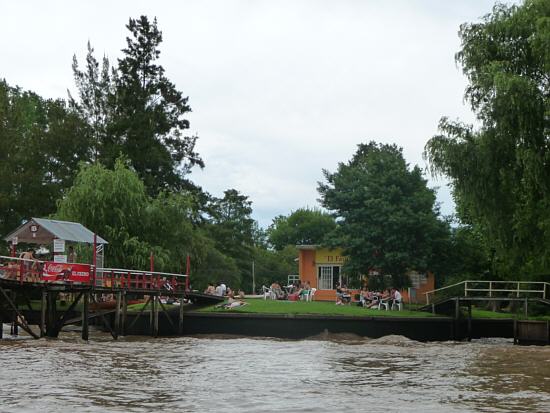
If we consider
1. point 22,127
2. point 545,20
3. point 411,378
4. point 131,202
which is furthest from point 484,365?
point 22,127

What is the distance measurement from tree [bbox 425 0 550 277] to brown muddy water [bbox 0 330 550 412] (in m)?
5.04

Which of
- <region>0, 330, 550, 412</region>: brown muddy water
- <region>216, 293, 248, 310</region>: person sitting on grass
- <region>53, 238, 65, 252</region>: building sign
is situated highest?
<region>53, 238, 65, 252</region>: building sign

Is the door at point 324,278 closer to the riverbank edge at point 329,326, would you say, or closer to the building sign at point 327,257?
the building sign at point 327,257

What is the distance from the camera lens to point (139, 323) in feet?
128

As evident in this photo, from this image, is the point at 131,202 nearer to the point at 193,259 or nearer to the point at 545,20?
the point at 193,259

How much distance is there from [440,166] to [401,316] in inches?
263

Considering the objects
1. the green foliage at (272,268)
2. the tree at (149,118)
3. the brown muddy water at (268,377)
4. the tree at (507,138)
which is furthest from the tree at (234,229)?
the brown muddy water at (268,377)

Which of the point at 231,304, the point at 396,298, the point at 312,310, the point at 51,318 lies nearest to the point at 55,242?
the point at 51,318

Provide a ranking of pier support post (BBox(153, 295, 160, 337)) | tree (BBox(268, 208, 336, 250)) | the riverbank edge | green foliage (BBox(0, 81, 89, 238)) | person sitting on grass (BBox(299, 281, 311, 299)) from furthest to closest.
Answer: tree (BBox(268, 208, 336, 250))
green foliage (BBox(0, 81, 89, 238))
person sitting on grass (BBox(299, 281, 311, 299))
pier support post (BBox(153, 295, 160, 337))
the riverbank edge

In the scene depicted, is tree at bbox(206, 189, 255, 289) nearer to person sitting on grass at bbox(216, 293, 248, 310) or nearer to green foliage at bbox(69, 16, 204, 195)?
green foliage at bbox(69, 16, 204, 195)

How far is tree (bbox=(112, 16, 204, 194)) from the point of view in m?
59.0

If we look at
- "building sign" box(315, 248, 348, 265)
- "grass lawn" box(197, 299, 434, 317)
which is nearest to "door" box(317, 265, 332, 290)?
"building sign" box(315, 248, 348, 265)

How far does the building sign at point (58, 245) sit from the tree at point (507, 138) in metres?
15.6

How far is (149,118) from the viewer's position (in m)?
59.4
